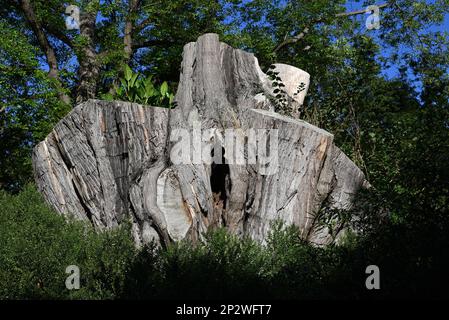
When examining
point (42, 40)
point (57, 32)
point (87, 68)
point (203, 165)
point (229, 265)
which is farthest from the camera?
point (57, 32)

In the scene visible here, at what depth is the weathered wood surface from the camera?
8570 millimetres

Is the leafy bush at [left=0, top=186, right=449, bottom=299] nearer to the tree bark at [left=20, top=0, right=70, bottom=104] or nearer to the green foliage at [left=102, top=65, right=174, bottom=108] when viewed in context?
the green foliage at [left=102, top=65, right=174, bottom=108]

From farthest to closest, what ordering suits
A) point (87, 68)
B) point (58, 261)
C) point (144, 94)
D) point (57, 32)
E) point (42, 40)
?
point (57, 32) → point (42, 40) → point (87, 68) → point (144, 94) → point (58, 261)

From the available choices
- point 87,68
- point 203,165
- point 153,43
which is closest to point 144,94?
point 203,165

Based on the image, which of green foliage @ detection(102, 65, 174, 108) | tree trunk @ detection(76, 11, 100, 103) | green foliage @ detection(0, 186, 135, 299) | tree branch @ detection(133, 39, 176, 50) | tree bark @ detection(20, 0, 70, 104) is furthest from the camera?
tree branch @ detection(133, 39, 176, 50)

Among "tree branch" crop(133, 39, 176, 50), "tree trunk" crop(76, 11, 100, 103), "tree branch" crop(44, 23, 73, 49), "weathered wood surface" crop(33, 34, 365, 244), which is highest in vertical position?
"tree branch" crop(44, 23, 73, 49)

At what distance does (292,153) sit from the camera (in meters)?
8.63

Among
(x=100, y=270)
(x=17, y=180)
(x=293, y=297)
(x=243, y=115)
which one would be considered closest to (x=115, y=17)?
(x=17, y=180)

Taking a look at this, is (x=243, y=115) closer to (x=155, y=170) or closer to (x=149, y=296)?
(x=155, y=170)

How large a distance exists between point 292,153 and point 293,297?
9.87 ft

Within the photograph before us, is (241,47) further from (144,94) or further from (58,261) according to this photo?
(58,261)

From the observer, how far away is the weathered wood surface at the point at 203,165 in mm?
8570

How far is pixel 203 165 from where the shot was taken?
8711 millimetres

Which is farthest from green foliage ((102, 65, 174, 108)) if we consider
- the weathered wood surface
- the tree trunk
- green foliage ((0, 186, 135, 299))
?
the tree trunk
